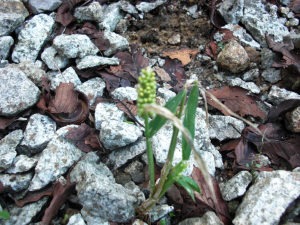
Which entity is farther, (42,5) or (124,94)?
(42,5)

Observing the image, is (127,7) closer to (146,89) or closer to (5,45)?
(5,45)

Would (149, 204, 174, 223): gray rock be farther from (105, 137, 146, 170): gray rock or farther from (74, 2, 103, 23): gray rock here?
(74, 2, 103, 23): gray rock

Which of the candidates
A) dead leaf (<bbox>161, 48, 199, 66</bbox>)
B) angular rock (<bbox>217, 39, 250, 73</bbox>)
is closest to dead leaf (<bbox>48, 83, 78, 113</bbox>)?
dead leaf (<bbox>161, 48, 199, 66</bbox>)

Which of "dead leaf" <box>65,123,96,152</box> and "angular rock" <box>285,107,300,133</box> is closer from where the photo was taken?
"dead leaf" <box>65,123,96,152</box>

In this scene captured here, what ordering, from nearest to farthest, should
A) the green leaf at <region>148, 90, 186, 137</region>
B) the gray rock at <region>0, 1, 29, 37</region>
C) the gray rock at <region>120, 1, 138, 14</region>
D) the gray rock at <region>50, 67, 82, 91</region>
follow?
1. the green leaf at <region>148, 90, 186, 137</region>
2. the gray rock at <region>50, 67, 82, 91</region>
3. the gray rock at <region>0, 1, 29, 37</region>
4. the gray rock at <region>120, 1, 138, 14</region>

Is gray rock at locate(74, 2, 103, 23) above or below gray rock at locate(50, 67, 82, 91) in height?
above

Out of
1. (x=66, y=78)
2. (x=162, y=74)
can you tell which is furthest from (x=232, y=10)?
(x=66, y=78)

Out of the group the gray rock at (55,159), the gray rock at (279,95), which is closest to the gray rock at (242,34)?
the gray rock at (279,95)
